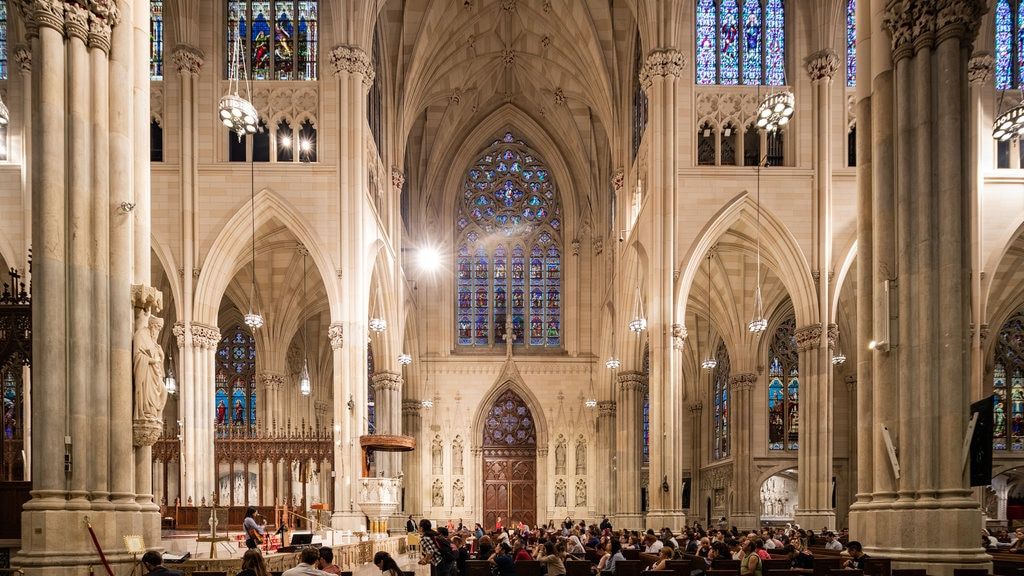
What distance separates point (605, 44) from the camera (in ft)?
131

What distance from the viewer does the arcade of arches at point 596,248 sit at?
40.3 ft

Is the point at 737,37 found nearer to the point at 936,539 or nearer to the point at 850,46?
the point at 850,46

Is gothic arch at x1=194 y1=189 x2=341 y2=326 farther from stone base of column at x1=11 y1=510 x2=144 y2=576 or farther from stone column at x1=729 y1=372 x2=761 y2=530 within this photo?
stone column at x1=729 y1=372 x2=761 y2=530

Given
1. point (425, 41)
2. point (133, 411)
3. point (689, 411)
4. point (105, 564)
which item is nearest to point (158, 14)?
point (425, 41)

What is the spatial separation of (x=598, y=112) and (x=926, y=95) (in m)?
31.1

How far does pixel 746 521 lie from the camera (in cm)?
3919

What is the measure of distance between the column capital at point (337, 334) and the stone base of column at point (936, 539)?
1989cm

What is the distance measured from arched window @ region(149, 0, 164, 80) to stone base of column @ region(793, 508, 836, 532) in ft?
80.5

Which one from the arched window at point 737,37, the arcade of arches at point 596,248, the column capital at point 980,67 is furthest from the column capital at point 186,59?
the column capital at point 980,67

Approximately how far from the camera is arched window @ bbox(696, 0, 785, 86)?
31.3 meters

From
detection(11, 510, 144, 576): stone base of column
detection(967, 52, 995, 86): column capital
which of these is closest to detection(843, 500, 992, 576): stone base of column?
detection(11, 510, 144, 576): stone base of column

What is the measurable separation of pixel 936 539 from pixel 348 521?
63.0 feet

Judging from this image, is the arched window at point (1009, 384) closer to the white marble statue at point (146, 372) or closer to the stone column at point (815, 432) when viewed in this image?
the stone column at point (815, 432)

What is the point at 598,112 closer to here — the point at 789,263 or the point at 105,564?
the point at 789,263
